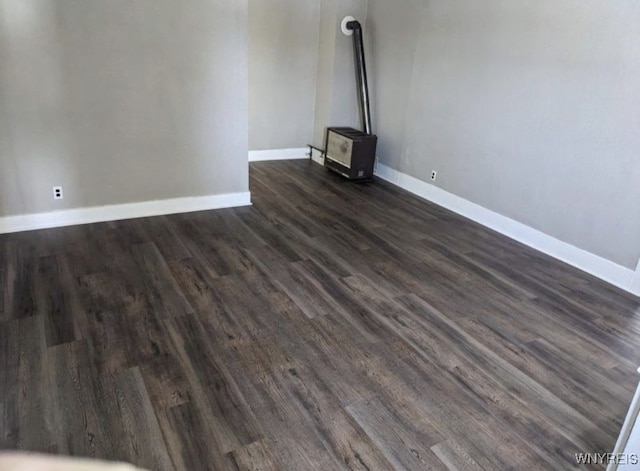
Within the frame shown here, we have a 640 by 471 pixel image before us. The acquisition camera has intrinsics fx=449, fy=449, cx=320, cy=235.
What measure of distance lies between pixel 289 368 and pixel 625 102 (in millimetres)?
2836

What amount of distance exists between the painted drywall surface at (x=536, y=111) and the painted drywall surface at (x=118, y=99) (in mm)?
1929

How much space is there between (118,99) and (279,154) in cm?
264

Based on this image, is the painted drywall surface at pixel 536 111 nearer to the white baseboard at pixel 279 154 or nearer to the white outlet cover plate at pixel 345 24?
the white outlet cover plate at pixel 345 24

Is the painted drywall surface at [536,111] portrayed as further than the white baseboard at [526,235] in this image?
No

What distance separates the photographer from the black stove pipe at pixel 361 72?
5.17m

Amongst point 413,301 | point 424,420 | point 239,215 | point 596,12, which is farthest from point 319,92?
point 424,420

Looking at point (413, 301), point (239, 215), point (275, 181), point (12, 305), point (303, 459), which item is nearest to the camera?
point (303, 459)

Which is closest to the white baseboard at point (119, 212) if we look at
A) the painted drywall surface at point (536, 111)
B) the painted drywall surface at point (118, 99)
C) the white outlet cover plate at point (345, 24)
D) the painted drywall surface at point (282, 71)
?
the painted drywall surface at point (118, 99)

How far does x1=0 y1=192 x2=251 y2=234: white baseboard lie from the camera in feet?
11.2

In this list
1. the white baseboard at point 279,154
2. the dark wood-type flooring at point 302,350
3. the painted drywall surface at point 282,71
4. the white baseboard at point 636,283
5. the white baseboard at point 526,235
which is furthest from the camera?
the white baseboard at point 279,154

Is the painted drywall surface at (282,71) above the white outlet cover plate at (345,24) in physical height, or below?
below

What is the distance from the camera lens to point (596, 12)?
10.2 feet

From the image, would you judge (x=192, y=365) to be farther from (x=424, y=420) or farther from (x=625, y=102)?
(x=625, y=102)

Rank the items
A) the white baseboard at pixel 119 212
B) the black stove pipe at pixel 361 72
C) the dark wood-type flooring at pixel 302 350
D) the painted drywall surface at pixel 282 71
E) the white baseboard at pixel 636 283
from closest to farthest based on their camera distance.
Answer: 1. the dark wood-type flooring at pixel 302 350
2. the white baseboard at pixel 636 283
3. the white baseboard at pixel 119 212
4. the black stove pipe at pixel 361 72
5. the painted drywall surface at pixel 282 71
